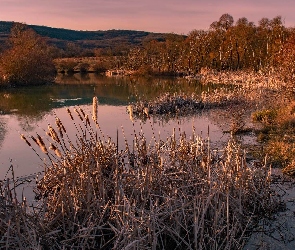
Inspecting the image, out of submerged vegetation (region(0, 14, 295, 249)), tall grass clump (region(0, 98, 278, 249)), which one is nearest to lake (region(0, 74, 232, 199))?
submerged vegetation (region(0, 14, 295, 249))

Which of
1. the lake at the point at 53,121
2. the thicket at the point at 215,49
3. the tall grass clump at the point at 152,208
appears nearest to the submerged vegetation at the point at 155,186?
the tall grass clump at the point at 152,208

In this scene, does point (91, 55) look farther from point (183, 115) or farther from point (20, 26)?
point (183, 115)

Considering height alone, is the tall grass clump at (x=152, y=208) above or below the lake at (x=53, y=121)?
above

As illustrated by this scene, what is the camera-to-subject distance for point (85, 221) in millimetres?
4633

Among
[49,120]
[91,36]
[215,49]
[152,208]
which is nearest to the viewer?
[152,208]

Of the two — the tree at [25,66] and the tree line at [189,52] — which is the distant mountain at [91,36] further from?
the tree at [25,66]

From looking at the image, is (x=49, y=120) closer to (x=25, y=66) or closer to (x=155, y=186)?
(x=155, y=186)

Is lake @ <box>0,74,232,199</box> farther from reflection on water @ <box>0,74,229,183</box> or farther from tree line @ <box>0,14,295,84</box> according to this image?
tree line @ <box>0,14,295,84</box>

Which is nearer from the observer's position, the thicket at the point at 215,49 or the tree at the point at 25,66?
the tree at the point at 25,66

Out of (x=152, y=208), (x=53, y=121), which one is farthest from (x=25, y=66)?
(x=152, y=208)

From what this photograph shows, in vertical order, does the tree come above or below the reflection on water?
above

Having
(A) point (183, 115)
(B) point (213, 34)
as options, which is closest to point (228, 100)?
(A) point (183, 115)

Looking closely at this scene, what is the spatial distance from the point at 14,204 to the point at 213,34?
150ft

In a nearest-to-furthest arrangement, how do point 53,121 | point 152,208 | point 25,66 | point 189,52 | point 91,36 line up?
1. point 152,208
2. point 53,121
3. point 25,66
4. point 189,52
5. point 91,36
